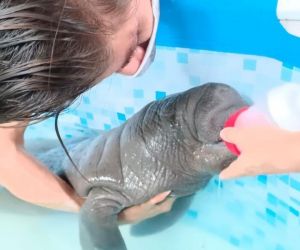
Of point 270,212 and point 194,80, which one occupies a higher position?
point 194,80

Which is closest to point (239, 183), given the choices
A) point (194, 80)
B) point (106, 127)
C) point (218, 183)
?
point (218, 183)

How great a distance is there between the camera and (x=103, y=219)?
1.44 metres

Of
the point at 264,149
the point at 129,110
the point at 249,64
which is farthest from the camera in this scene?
the point at 129,110

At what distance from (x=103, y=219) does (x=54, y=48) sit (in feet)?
2.11

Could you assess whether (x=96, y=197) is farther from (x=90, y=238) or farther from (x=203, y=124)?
(x=203, y=124)

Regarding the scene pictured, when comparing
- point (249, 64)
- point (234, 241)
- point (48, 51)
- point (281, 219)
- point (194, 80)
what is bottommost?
point (234, 241)

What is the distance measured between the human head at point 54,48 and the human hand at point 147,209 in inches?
20.5

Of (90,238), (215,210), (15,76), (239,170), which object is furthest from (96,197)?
(15,76)

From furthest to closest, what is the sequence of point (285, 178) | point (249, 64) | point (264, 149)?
1. point (285, 178)
2. point (249, 64)
3. point (264, 149)

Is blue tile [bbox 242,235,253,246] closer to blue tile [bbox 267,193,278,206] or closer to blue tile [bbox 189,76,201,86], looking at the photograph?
blue tile [bbox 267,193,278,206]

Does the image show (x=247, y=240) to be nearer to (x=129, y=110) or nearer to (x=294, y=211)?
(x=294, y=211)

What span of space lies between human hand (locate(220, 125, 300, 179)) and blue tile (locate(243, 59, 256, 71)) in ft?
0.83

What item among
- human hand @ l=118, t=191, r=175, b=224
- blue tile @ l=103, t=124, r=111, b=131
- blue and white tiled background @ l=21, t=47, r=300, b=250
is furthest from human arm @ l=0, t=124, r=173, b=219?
blue tile @ l=103, t=124, r=111, b=131

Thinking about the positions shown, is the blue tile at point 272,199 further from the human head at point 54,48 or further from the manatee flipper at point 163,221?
the human head at point 54,48
